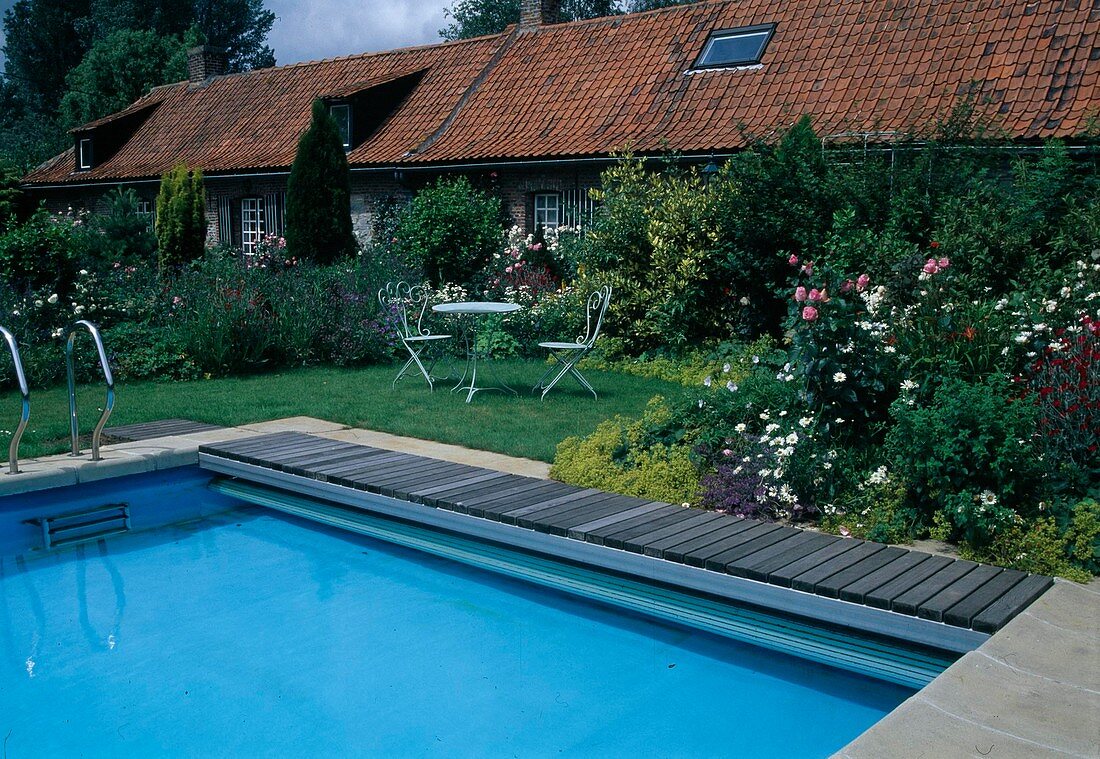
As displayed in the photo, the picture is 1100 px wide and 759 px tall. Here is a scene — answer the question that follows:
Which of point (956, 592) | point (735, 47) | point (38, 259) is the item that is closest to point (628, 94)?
point (735, 47)

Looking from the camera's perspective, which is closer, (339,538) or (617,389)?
(339,538)

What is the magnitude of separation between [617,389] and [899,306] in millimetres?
2978

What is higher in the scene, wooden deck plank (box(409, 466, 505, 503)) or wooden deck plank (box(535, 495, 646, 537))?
wooden deck plank (box(409, 466, 505, 503))

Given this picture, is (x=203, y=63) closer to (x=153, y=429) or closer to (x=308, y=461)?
(x=153, y=429)

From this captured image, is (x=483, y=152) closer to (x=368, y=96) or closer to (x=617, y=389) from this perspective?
(x=368, y=96)

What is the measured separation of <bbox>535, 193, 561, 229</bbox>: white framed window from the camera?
1688 cm

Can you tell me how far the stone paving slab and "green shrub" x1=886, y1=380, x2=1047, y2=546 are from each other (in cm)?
84

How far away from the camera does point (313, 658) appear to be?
4949 mm

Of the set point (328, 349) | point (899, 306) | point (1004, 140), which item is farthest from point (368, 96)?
point (899, 306)

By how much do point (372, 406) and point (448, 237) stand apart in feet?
20.6

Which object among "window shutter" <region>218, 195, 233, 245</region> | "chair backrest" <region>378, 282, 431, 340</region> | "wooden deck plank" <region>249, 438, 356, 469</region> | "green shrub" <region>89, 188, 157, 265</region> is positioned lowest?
"wooden deck plank" <region>249, 438, 356, 469</region>

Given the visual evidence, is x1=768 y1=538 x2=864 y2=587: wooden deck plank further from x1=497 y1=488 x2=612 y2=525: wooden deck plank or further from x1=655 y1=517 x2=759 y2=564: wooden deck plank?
x1=497 y1=488 x2=612 y2=525: wooden deck plank

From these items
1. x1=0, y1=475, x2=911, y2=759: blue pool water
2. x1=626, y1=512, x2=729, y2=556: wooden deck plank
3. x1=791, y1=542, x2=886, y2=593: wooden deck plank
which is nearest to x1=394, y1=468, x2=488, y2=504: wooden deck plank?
x1=0, y1=475, x2=911, y2=759: blue pool water

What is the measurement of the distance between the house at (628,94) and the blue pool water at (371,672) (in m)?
7.81
